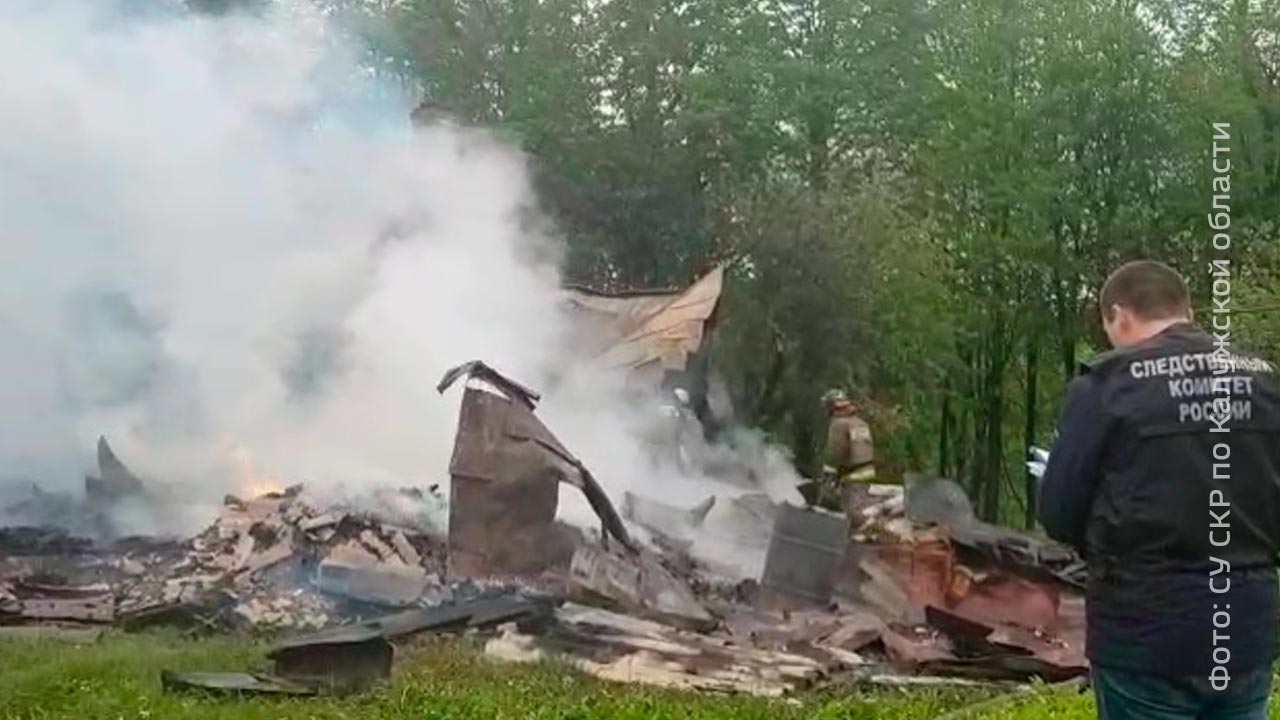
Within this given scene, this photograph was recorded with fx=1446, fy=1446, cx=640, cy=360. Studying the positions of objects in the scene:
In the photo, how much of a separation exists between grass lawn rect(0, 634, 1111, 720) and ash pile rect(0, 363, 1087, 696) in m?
0.54

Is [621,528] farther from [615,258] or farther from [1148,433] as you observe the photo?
[615,258]

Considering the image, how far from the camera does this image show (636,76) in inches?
998

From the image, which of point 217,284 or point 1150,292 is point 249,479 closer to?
point 217,284

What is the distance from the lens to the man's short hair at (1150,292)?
3605 mm

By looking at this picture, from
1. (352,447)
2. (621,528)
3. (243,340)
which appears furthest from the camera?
(243,340)

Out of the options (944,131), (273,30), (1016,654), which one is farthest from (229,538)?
(944,131)

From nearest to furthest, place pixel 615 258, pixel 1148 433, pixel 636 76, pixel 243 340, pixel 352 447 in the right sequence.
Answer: pixel 1148 433 → pixel 352 447 → pixel 243 340 → pixel 615 258 → pixel 636 76

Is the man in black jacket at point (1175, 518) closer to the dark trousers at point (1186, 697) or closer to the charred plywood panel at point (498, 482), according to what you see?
the dark trousers at point (1186, 697)

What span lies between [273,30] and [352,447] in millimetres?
7224

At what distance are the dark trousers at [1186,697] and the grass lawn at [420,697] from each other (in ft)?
10.3

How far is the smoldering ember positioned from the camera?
388 inches

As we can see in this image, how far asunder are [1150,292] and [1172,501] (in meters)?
0.55

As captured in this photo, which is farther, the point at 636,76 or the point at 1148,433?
the point at 636,76

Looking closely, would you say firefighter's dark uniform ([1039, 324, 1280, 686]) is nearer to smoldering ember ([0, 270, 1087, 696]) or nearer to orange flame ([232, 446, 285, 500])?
smoldering ember ([0, 270, 1087, 696])
